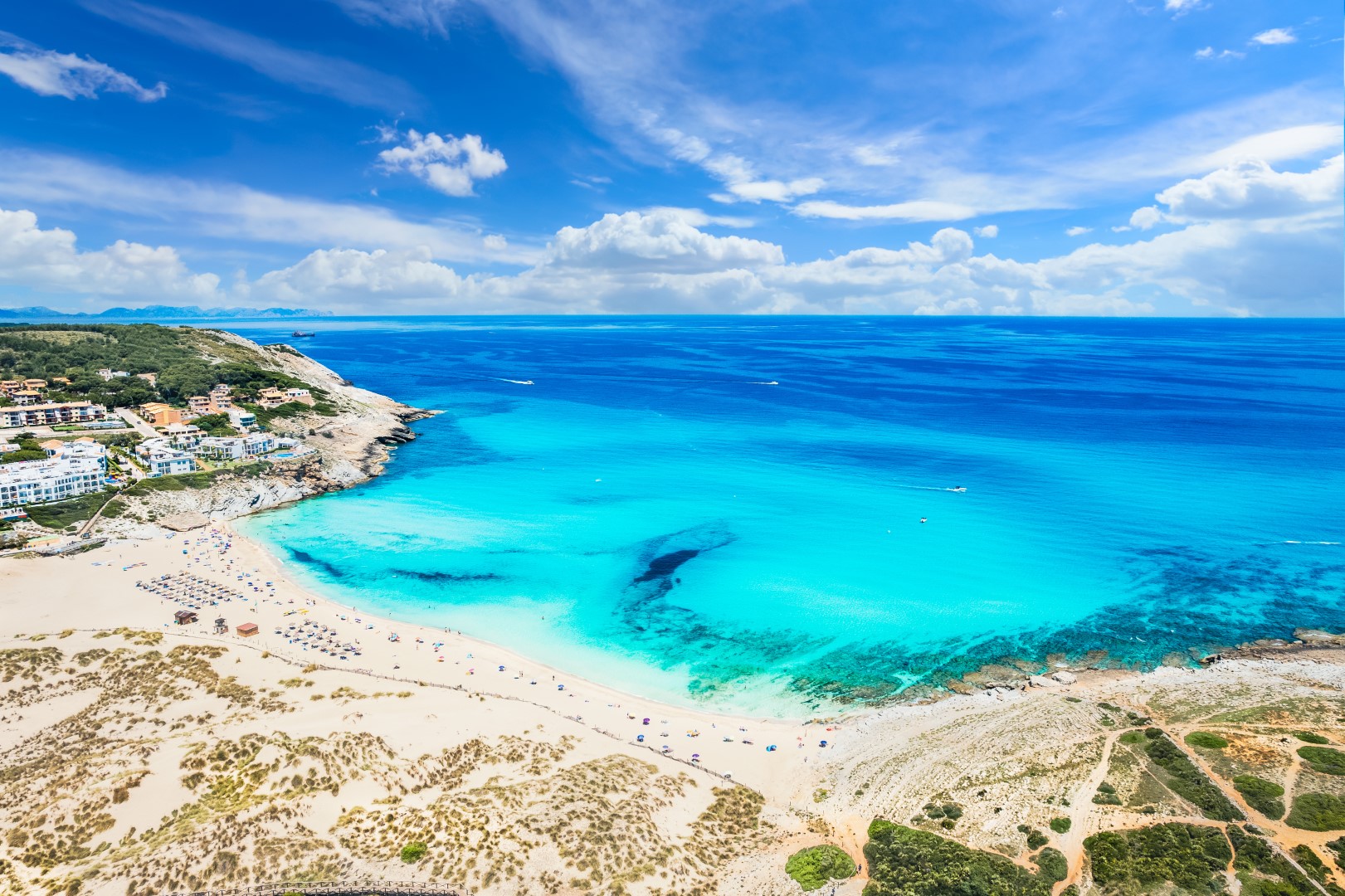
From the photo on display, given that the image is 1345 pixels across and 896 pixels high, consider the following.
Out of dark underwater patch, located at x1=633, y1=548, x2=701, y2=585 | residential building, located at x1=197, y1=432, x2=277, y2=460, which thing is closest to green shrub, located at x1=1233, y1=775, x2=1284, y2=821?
dark underwater patch, located at x1=633, y1=548, x2=701, y2=585

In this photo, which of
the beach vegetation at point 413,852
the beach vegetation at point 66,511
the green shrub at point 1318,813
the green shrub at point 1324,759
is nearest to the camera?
the beach vegetation at point 413,852

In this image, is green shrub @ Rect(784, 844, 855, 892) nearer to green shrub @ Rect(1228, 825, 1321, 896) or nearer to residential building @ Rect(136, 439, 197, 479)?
green shrub @ Rect(1228, 825, 1321, 896)

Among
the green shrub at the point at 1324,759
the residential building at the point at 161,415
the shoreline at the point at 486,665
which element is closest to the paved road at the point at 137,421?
the residential building at the point at 161,415

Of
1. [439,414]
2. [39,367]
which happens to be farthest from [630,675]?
[39,367]

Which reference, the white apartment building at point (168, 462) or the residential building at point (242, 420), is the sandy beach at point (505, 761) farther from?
the residential building at point (242, 420)

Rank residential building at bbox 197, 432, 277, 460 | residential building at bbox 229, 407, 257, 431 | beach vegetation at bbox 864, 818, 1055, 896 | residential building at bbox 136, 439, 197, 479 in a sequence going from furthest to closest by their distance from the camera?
residential building at bbox 229, 407, 257, 431 < residential building at bbox 197, 432, 277, 460 < residential building at bbox 136, 439, 197, 479 < beach vegetation at bbox 864, 818, 1055, 896

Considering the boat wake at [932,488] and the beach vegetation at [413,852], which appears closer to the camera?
the beach vegetation at [413,852]

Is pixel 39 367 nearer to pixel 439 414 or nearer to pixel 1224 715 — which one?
pixel 439 414

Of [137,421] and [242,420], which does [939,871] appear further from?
[137,421]
